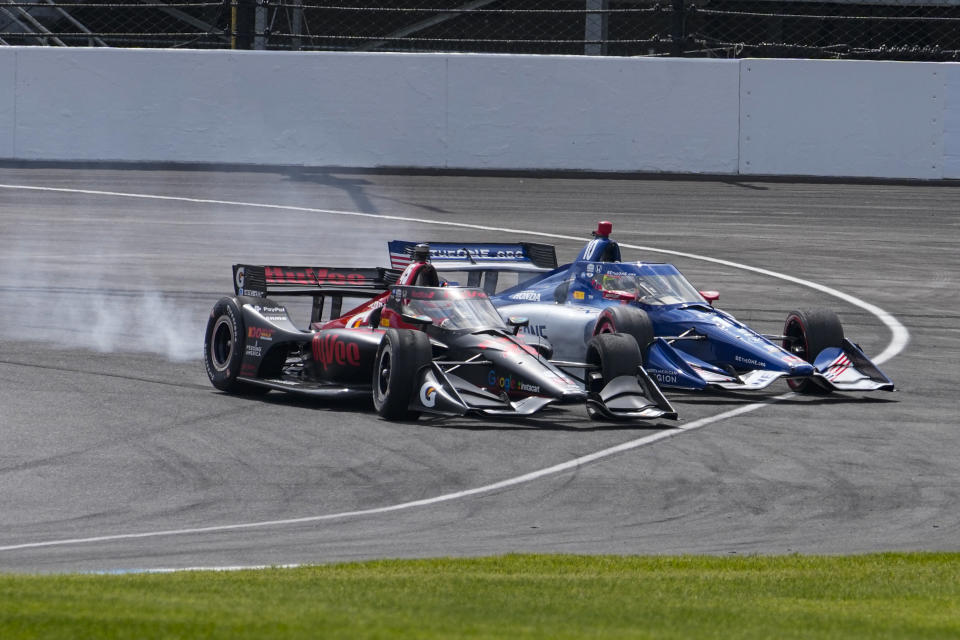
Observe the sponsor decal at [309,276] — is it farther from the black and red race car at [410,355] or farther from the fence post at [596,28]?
the fence post at [596,28]

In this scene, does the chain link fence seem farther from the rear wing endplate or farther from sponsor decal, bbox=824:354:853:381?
sponsor decal, bbox=824:354:853:381

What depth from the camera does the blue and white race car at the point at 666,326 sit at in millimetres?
12953

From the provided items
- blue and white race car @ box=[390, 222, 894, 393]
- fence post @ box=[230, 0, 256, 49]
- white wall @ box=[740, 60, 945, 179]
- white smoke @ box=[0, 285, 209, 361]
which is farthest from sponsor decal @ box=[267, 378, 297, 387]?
fence post @ box=[230, 0, 256, 49]

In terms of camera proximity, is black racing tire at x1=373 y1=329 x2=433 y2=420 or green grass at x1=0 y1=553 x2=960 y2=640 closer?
green grass at x1=0 y1=553 x2=960 y2=640

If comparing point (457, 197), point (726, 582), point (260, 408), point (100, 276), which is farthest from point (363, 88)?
point (726, 582)

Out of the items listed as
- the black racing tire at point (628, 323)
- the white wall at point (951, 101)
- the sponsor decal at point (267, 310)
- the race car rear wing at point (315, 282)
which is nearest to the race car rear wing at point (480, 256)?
the race car rear wing at point (315, 282)

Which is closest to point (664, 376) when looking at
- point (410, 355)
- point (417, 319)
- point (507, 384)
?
point (507, 384)

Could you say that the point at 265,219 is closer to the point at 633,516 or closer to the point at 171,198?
the point at 171,198

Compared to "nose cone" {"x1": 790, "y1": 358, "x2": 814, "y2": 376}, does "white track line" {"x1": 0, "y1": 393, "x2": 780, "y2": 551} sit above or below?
below

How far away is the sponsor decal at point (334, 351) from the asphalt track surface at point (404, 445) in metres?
0.40

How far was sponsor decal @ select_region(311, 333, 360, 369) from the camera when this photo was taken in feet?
40.6

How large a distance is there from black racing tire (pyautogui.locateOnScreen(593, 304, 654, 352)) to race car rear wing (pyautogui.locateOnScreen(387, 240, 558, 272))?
1.87 meters

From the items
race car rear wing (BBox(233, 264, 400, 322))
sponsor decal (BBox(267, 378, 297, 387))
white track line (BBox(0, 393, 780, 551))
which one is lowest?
white track line (BBox(0, 393, 780, 551))

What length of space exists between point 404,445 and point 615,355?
2.04m
